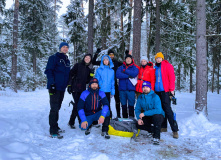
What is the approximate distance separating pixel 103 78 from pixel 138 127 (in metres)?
1.71

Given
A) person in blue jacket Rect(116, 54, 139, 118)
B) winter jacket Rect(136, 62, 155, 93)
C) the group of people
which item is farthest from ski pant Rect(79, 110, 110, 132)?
winter jacket Rect(136, 62, 155, 93)

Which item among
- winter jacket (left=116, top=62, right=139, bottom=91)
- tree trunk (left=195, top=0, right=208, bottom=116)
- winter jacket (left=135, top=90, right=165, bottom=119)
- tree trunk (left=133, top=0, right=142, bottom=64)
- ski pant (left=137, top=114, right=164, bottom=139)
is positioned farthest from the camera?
tree trunk (left=133, top=0, right=142, bottom=64)

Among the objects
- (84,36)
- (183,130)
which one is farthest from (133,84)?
(84,36)

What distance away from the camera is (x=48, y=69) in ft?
12.7

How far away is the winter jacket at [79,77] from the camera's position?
4.54 meters

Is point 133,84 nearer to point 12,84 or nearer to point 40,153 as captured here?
point 40,153

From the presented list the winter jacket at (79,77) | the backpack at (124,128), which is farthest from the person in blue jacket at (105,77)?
the backpack at (124,128)

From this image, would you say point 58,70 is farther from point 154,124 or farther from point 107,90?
point 154,124

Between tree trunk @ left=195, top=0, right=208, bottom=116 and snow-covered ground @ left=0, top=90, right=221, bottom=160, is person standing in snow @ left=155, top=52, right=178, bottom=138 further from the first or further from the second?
tree trunk @ left=195, top=0, right=208, bottom=116

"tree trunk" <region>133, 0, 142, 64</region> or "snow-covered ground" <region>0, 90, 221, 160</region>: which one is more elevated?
"tree trunk" <region>133, 0, 142, 64</region>

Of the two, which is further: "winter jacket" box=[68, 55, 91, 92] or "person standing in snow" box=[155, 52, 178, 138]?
"winter jacket" box=[68, 55, 91, 92]

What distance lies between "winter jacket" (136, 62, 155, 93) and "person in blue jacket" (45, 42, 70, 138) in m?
2.10

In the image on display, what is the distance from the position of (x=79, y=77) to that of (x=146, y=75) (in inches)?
77.0

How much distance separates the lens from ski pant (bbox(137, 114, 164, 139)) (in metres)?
3.65
